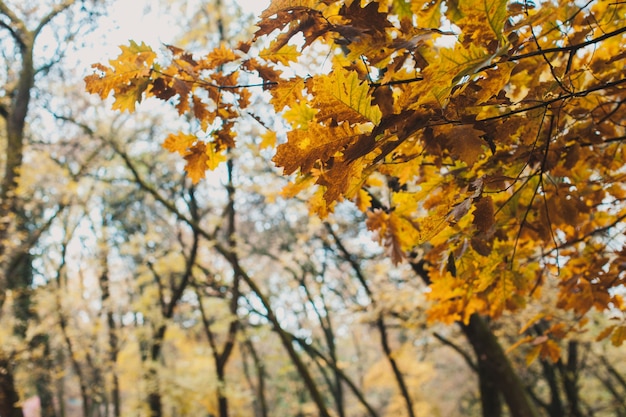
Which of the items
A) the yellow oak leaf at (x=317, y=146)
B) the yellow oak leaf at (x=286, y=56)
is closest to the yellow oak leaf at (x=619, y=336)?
the yellow oak leaf at (x=317, y=146)

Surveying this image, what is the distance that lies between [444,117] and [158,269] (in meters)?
10.3

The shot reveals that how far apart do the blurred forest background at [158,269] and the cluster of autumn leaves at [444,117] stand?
258 cm

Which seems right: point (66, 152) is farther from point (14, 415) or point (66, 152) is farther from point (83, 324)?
point (14, 415)

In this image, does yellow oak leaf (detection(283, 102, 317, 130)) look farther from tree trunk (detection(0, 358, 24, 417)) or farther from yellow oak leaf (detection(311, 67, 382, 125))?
tree trunk (detection(0, 358, 24, 417))

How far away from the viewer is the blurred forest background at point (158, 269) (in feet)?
21.9

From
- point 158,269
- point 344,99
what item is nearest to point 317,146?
point 344,99

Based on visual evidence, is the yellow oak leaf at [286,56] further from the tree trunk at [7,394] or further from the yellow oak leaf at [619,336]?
the tree trunk at [7,394]

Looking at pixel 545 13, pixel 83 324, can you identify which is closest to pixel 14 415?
pixel 83 324

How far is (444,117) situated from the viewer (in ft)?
2.78

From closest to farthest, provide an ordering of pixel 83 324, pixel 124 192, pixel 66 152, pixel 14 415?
pixel 14 415, pixel 66 152, pixel 83 324, pixel 124 192

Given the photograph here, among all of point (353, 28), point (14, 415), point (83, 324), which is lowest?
point (14, 415)

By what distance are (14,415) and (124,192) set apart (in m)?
8.72

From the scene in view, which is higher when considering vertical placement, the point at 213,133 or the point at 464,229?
the point at 213,133

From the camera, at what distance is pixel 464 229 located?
1283 millimetres
